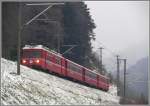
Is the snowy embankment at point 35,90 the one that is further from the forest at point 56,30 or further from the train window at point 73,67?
the train window at point 73,67

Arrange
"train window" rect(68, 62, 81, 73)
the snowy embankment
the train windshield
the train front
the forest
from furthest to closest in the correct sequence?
1. "train window" rect(68, 62, 81, 73)
2. the train windshield
3. the train front
4. the forest
5. the snowy embankment

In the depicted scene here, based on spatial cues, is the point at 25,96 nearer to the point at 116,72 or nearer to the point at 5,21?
the point at 5,21

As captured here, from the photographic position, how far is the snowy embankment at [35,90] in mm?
28658

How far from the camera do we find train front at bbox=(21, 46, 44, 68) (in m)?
40.3

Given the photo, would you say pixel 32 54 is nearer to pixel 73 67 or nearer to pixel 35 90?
pixel 73 67

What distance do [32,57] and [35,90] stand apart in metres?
9.17

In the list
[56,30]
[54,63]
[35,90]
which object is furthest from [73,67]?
[35,90]

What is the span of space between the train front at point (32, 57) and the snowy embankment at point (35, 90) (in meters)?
1.26

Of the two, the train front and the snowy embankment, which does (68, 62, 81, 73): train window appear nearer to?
the train front

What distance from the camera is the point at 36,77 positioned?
120 ft

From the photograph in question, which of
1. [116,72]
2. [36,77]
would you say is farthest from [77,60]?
[116,72]

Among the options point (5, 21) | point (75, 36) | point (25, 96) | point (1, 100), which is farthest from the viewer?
point (5, 21)

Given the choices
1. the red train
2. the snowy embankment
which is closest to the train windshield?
the red train

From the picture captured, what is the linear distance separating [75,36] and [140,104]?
1109 cm
